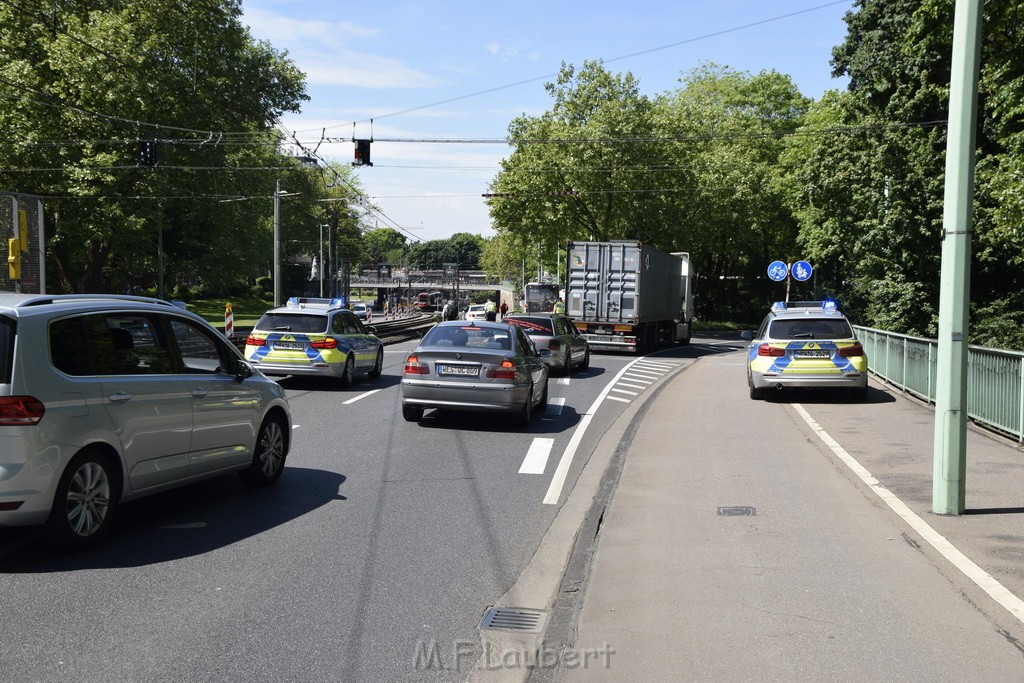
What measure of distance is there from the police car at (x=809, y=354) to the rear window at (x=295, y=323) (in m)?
7.85

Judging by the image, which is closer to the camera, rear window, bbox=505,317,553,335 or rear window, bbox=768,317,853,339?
rear window, bbox=768,317,853,339

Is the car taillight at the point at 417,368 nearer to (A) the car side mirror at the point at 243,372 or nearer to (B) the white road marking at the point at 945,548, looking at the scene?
(A) the car side mirror at the point at 243,372

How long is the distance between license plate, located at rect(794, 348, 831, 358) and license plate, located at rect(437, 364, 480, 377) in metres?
6.90

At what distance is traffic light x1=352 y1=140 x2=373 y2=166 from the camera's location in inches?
960

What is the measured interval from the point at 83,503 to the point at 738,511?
16.1 feet

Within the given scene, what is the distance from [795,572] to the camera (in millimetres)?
6273

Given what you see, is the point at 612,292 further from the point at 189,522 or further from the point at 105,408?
the point at 105,408

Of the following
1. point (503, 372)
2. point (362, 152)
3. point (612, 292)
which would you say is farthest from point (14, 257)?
point (612, 292)

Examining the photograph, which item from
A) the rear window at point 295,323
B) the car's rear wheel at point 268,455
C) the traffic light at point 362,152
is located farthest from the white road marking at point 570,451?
the traffic light at point 362,152

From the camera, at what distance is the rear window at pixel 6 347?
609 cm

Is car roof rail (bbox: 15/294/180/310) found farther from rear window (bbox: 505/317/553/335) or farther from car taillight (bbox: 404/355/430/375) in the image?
rear window (bbox: 505/317/553/335)

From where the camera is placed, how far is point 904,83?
2911cm

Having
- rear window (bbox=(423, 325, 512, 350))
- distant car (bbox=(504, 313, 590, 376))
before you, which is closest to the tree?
distant car (bbox=(504, 313, 590, 376))

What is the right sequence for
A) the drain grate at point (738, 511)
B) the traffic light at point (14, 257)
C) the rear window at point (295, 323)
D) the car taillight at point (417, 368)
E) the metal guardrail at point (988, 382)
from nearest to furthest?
the drain grate at point (738, 511) → the metal guardrail at point (988, 382) → the car taillight at point (417, 368) → the rear window at point (295, 323) → the traffic light at point (14, 257)
